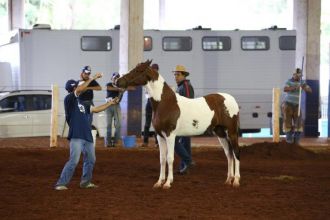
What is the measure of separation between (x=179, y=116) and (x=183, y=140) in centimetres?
188

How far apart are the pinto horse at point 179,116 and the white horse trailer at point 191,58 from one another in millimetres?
13420

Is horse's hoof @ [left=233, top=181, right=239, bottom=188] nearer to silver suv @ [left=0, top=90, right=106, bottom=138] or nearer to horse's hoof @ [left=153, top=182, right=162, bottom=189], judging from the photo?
horse's hoof @ [left=153, top=182, right=162, bottom=189]

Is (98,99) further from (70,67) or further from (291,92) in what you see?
(291,92)

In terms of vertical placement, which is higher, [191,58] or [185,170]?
[191,58]

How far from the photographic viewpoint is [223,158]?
18516mm

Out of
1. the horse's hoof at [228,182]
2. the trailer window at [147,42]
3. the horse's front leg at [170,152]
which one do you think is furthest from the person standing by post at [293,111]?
the horse's front leg at [170,152]

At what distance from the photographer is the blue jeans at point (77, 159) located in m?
11.8

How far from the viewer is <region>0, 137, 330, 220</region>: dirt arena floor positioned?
10.0 meters

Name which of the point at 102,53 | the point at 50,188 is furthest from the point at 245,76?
the point at 50,188

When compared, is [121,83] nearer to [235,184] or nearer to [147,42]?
[235,184]

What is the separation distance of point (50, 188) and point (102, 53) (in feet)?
49.9

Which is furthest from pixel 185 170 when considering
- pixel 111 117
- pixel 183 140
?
pixel 111 117

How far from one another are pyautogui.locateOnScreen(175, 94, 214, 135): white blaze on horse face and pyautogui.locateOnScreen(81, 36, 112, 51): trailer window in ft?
45.9

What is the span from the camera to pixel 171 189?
12.3m
